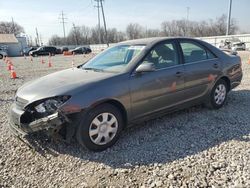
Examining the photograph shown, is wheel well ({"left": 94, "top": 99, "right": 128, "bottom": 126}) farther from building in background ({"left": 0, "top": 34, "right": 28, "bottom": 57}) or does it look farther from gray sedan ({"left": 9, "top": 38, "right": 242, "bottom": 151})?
building in background ({"left": 0, "top": 34, "right": 28, "bottom": 57})

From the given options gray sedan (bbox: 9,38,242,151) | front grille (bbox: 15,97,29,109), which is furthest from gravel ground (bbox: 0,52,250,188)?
front grille (bbox: 15,97,29,109)

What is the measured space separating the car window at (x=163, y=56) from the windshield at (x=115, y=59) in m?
0.22

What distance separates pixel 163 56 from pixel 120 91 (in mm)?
1198

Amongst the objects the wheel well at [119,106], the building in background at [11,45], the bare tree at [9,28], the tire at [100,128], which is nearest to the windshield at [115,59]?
the wheel well at [119,106]

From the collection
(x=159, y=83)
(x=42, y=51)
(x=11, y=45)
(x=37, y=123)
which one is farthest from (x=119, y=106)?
(x=11, y=45)

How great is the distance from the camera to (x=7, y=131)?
14.9 feet

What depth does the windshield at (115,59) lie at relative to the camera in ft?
13.5

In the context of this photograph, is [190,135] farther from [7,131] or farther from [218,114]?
[7,131]

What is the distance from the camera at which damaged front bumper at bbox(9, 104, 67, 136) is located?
3.20 metres

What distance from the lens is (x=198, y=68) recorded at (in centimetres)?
477

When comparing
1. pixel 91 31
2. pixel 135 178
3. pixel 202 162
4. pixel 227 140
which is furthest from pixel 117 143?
pixel 91 31

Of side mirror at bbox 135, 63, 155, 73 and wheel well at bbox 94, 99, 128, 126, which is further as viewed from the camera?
side mirror at bbox 135, 63, 155, 73

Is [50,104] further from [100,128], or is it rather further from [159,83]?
[159,83]

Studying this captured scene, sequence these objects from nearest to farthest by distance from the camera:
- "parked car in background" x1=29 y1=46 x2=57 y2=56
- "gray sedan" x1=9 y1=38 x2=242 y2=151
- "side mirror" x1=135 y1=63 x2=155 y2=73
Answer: "gray sedan" x1=9 y1=38 x2=242 y2=151 < "side mirror" x1=135 y1=63 x2=155 y2=73 < "parked car in background" x1=29 y1=46 x2=57 y2=56
